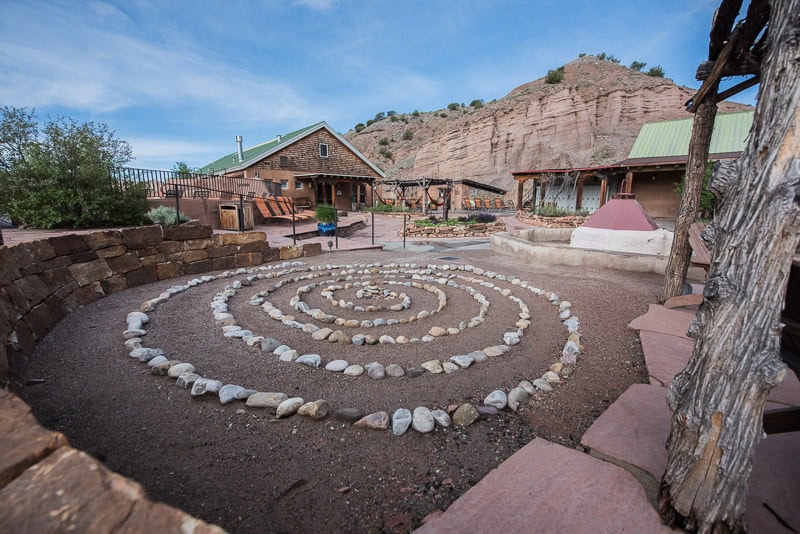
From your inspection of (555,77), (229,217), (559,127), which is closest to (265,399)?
(229,217)

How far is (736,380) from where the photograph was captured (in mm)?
1285

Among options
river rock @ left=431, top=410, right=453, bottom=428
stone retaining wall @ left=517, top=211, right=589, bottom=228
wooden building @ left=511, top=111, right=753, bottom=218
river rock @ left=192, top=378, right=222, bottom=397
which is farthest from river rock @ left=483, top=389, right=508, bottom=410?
wooden building @ left=511, top=111, right=753, bottom=218

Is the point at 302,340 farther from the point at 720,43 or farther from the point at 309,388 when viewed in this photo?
the point at 720,43

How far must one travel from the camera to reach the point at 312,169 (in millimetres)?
24062

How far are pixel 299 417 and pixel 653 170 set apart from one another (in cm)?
2053

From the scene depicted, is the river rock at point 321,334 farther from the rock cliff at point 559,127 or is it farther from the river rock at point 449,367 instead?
the rock cliff at point 559,127

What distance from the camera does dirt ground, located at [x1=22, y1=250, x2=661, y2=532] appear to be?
1.77 meters

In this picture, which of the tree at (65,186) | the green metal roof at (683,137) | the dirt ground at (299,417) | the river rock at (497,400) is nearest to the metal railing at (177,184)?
the tree at (65,186)

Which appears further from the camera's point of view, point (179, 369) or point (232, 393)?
point (179, 369)

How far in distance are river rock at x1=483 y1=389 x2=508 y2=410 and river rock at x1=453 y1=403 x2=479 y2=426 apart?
18 cm

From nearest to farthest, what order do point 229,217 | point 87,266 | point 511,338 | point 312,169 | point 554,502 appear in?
point 554,502 < point 511,338 < point 87,266 < point 229,217 < point 312,169

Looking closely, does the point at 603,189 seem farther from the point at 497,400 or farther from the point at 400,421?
the point at 400,421

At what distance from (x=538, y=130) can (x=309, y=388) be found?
117 feet

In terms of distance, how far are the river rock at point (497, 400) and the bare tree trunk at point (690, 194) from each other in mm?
3308
